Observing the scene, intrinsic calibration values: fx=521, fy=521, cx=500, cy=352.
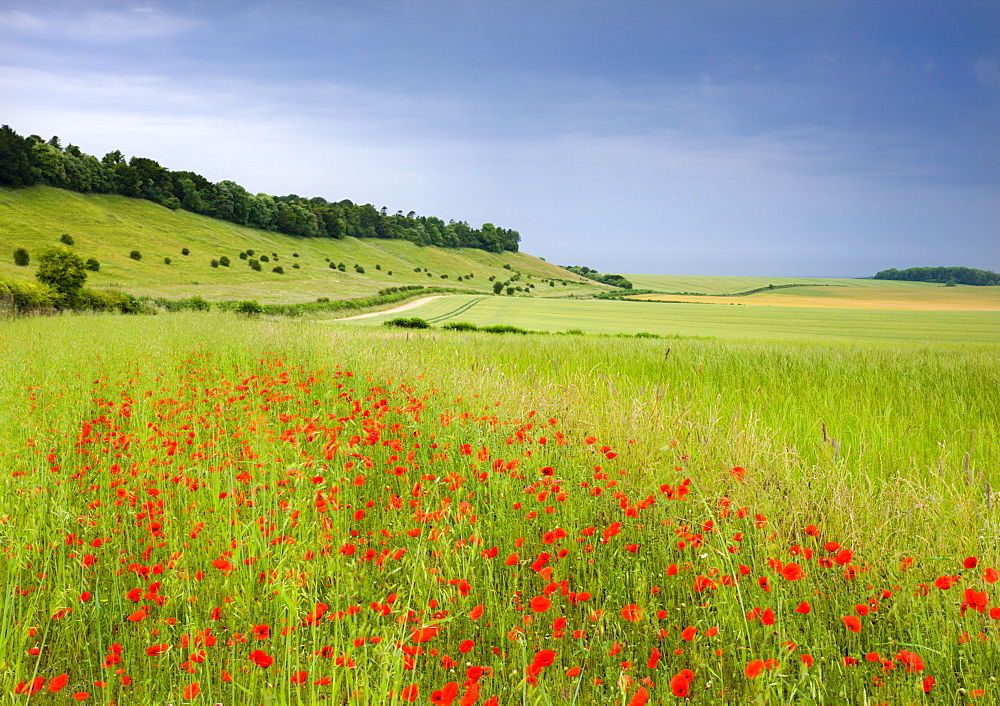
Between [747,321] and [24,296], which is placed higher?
[747,321]

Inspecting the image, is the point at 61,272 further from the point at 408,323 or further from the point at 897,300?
the point at 897,300

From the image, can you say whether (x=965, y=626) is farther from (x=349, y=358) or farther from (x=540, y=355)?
(x=540, y=355)

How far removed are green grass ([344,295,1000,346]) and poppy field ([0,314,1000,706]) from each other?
80.9 feet

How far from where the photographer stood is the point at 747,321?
37.0 metres

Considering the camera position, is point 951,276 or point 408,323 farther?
point 951,276

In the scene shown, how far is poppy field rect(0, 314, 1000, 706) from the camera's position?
2.12m

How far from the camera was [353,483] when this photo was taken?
3.88 metres

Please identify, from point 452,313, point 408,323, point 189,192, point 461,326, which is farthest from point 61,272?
point 189,192

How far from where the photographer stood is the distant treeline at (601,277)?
12383cm

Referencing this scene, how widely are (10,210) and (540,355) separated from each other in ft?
242

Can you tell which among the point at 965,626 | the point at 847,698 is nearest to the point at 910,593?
the point at 965,626

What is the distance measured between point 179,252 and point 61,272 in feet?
127

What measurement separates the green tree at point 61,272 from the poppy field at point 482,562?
32246 mm

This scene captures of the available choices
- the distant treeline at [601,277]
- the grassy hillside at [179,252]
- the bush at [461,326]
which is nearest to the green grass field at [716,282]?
the distant treeline at [601,277]
